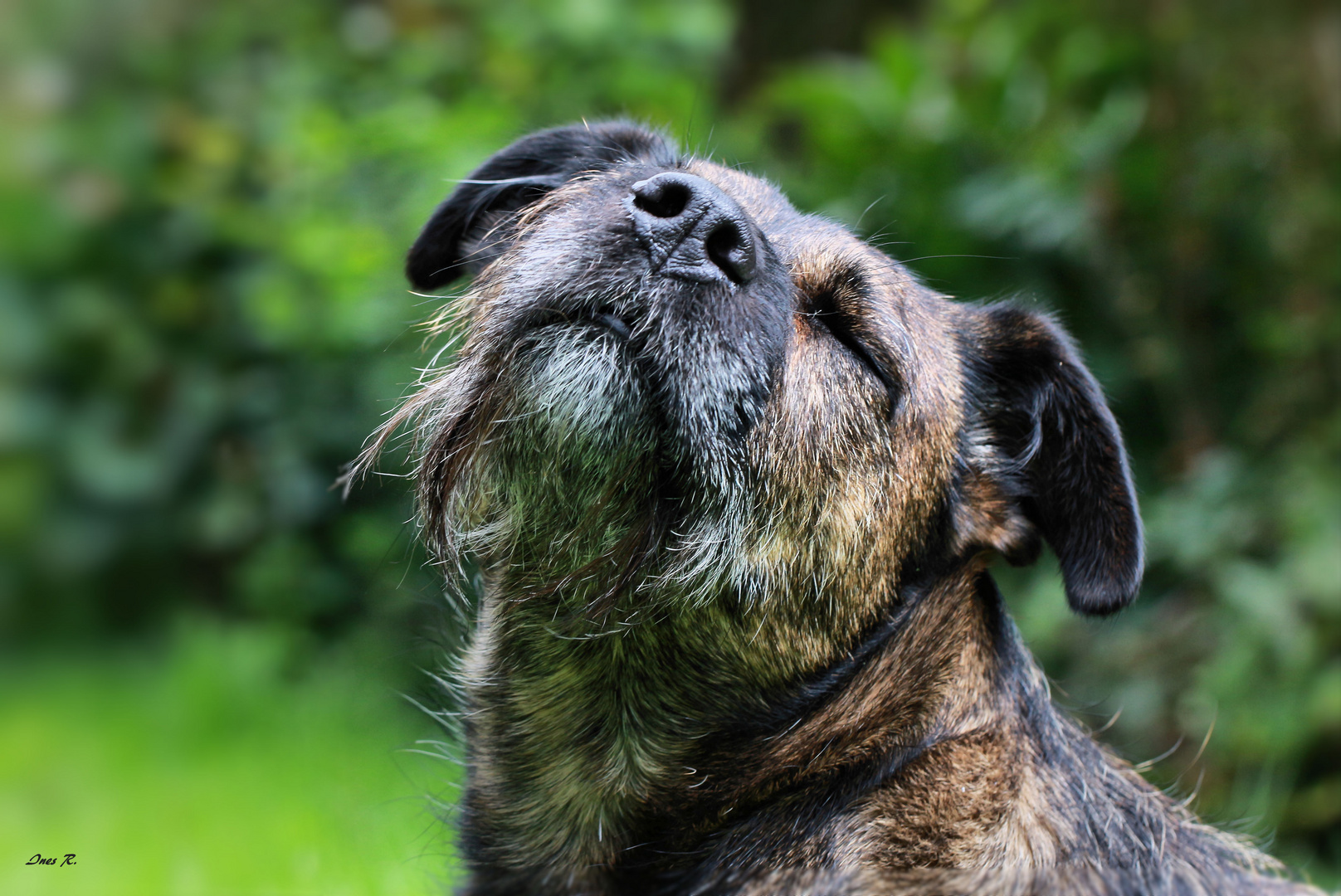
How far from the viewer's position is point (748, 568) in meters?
2.76

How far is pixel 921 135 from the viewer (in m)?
6.82

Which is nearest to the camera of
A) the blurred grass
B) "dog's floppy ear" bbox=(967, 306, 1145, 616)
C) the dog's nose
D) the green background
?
the dog's nose

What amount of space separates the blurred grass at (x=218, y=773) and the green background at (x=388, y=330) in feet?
0.10

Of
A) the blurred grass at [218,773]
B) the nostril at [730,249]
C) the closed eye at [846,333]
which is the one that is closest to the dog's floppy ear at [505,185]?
the closed eye at [846,333]

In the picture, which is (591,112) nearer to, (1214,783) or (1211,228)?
(1211,228)

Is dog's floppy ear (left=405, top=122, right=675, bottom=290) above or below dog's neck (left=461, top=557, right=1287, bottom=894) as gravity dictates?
above

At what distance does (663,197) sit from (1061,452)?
57.1 inches

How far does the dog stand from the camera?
2.59 metres

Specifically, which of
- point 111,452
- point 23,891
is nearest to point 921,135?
point 111,452

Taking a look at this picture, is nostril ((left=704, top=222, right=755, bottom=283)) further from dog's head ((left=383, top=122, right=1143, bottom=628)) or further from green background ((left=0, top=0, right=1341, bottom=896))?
green background ((left=0, top=0, right=1341, bottom=896))

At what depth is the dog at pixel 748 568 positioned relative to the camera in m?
2.59

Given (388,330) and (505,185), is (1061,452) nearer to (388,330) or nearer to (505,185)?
(505,185)

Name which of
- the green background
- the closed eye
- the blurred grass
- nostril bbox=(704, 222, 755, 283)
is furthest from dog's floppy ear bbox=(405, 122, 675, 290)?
the blurred grass

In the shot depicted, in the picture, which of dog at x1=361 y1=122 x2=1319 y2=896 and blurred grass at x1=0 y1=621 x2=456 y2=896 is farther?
blurred grass at x1=0 y1=621 x2=456 y2=896
